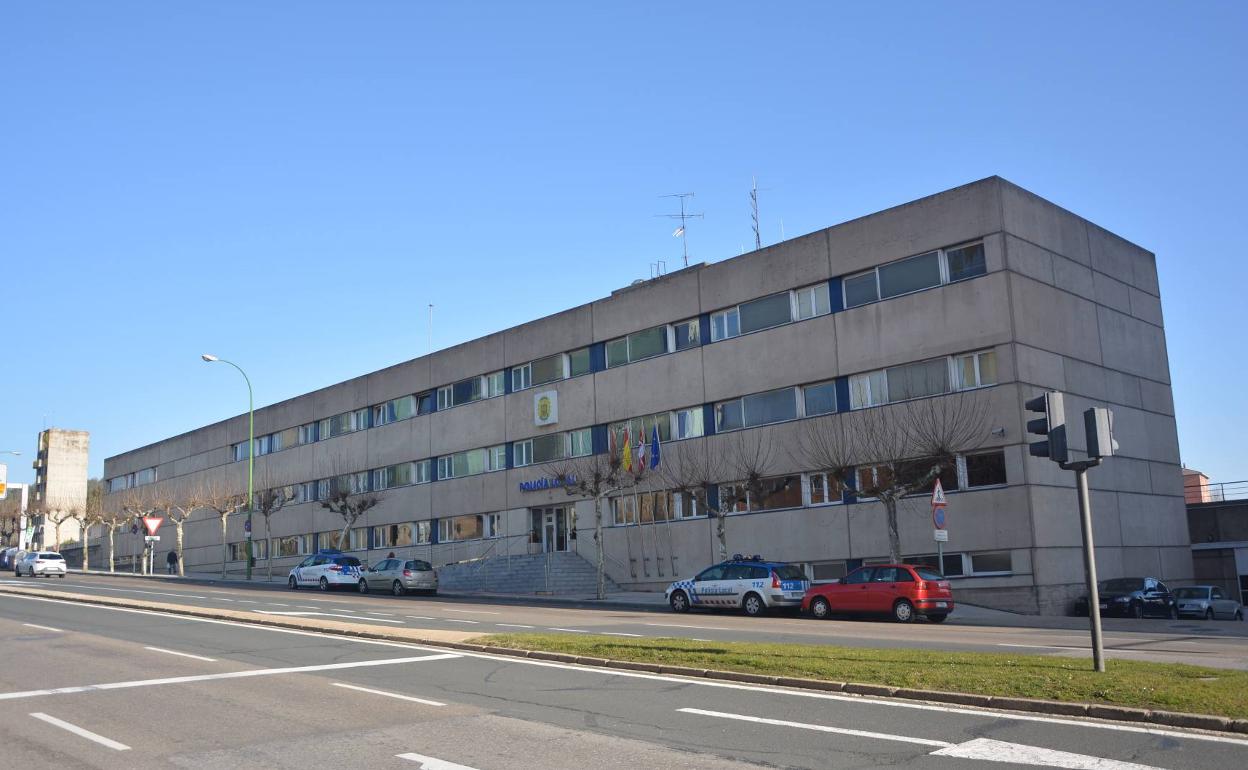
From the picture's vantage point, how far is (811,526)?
3466cm

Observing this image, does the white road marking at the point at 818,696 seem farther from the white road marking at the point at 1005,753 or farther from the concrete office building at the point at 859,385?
the concrete office building at the point at 859,385

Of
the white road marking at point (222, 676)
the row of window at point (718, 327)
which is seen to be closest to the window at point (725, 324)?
the row of window at point (718, 327)

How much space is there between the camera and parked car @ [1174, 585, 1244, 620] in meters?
29.3

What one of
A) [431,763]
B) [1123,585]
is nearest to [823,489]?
[1123,585]

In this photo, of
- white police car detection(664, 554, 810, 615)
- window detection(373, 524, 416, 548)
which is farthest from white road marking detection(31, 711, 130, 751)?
window detection(373, 524, 416, 548)

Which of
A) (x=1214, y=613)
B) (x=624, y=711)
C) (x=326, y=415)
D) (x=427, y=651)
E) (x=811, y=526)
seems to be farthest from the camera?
(x=326, y=415)

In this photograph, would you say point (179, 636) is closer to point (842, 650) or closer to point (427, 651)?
point (427, 651)

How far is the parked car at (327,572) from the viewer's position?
43.3m

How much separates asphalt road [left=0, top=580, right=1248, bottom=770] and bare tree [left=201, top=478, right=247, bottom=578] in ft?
162

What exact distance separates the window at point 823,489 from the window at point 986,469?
4.33 meters

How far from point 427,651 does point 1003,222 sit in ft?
72.0

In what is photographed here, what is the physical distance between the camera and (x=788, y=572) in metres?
28.6

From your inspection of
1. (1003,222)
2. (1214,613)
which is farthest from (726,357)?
(1214,613)

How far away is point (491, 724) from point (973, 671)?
5.74 meters
